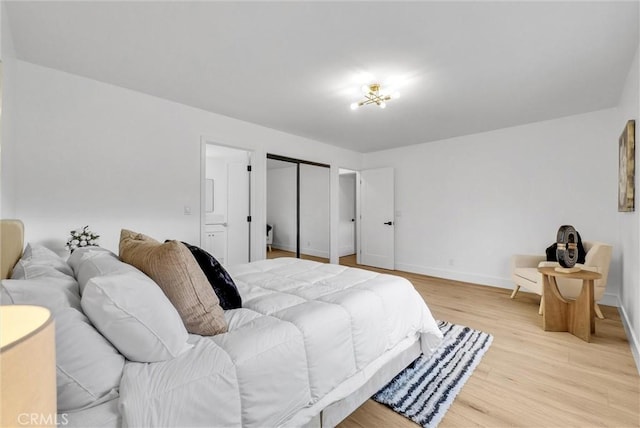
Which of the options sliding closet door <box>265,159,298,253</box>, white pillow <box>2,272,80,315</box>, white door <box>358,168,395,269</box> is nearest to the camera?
white pillow <box>2,272,80,315</box>

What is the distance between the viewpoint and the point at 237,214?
4.44m

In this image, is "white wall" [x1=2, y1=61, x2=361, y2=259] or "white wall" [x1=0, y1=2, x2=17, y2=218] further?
"white wall" [x1=2, y1=61, x2=361, y2=259]

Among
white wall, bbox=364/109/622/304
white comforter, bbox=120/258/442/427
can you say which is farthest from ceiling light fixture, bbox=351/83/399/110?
white wall, bbox=364/109/622/304

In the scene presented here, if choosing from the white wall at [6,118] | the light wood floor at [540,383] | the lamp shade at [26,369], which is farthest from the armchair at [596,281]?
the white wall at [6,118]

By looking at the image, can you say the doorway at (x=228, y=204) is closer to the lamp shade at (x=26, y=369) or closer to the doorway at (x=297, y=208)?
the doorway at (x=297, y=208)

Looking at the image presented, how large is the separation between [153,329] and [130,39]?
2.20 meters

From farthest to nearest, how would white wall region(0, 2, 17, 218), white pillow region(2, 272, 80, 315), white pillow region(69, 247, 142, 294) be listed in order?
white wall region(0, 2, 17, 218), white pillow region(69, 247, 142, 294), white pillow region(2, 272, 80, 315)

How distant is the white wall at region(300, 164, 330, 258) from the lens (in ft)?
16.9

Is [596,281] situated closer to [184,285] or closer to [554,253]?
[554,253]

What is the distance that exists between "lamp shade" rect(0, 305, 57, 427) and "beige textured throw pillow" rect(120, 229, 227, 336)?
69 centimetres

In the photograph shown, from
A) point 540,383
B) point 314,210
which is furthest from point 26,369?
point 314,210

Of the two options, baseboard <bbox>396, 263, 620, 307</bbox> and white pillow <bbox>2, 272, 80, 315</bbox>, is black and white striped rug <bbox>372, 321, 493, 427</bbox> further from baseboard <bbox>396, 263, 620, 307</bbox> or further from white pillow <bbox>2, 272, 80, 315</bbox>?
baseboard <bbox>396, 263, 620, 307</bbox>

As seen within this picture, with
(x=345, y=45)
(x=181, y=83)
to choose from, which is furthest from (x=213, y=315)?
(x=181, y=83)

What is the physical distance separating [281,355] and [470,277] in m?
4.39
